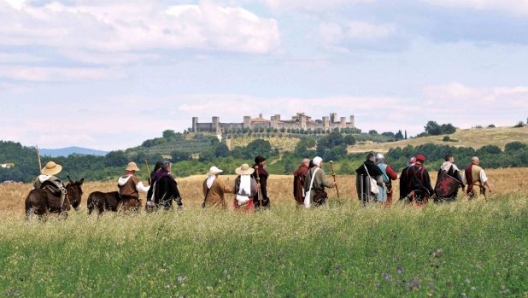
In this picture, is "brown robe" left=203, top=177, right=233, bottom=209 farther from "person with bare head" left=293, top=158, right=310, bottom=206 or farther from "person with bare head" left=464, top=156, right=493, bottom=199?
"person with bare head" left=464, top=156, right=493, bottom=199

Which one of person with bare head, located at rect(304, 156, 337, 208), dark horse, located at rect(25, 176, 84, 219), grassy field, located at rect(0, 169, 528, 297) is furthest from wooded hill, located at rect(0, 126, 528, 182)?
grassy field, located at rect(0, 169, 528, 297)

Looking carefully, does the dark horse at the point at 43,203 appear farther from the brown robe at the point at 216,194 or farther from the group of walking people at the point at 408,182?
the group of walking people at the point at 408,182

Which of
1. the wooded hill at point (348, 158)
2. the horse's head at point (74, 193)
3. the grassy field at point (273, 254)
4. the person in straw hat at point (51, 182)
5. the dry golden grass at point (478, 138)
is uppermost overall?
the person in straw hat at point (51, 182)

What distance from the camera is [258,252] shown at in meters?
13.5

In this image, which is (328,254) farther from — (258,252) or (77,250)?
(77,250)

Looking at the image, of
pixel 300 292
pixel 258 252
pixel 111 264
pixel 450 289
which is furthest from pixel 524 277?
pixel 111 264

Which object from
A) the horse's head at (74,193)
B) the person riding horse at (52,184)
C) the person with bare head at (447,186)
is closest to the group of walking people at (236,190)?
the horse's head at (74,193)

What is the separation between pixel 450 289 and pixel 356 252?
3.54 meters

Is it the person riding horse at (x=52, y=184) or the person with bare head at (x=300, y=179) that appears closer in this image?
the person riding horse at (x=52, y=184)

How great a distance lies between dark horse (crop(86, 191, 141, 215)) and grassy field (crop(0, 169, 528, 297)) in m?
2.74

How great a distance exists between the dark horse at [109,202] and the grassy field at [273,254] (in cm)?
274

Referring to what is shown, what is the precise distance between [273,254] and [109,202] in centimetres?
863

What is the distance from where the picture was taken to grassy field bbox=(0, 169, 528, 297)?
10.8 metres

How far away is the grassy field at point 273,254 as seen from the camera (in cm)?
1084
